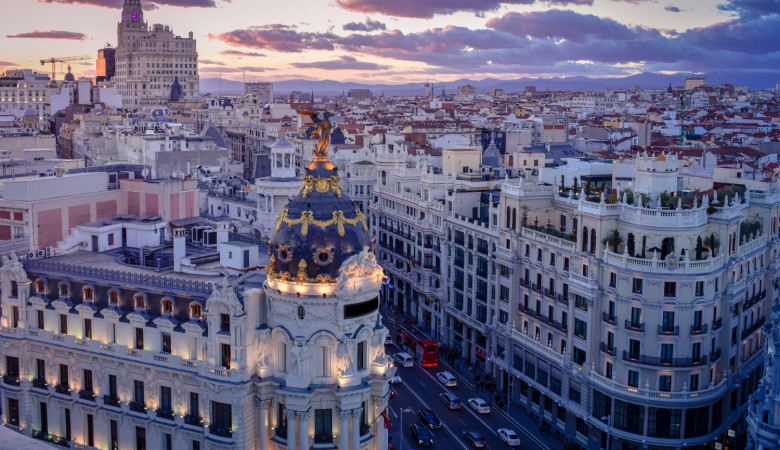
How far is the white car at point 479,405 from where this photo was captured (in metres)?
83.9

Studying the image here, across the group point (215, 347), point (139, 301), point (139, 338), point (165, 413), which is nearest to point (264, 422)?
point (215, 347)

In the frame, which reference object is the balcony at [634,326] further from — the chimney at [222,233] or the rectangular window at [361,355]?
the chimney at [222,233]

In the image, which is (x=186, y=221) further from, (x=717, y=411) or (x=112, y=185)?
(x=717, y=411)

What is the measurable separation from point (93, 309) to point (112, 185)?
31154mm

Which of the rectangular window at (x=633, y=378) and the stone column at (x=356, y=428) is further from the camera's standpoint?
the rectangular window at (x=633, y=378)

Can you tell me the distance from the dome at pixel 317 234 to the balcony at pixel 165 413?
42.4ft

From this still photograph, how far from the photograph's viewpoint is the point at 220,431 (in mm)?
60250

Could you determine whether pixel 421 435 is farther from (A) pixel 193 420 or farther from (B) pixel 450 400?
(A) pixel 193 420

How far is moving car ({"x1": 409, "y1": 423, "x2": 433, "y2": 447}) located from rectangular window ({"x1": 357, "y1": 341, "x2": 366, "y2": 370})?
745 inches

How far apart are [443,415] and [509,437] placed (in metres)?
8.55

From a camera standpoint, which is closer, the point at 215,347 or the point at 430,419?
the point at 215,347

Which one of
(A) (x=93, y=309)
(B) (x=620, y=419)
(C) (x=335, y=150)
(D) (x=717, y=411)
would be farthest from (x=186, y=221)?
(C) (x=335, y=150)

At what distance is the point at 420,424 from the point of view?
81.0m

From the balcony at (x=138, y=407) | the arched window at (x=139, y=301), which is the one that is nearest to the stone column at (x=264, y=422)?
the balcony at (x=138, y=407)
